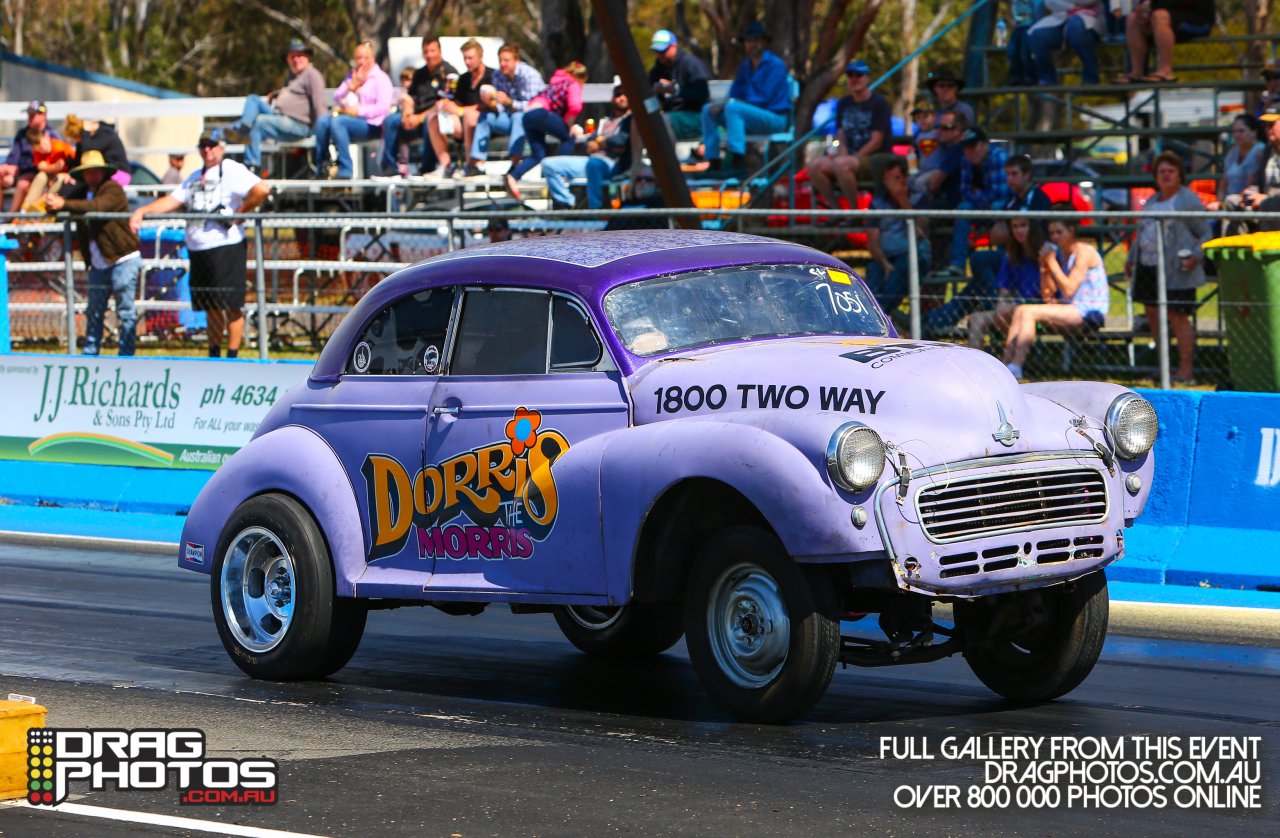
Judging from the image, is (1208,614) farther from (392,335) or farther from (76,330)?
(76,330)

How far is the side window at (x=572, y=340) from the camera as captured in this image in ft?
26.6

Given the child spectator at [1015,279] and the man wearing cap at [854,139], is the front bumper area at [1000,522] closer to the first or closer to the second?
the child spectator at [1015,279]

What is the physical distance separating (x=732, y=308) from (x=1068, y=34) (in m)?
12.6

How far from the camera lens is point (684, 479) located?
739cm

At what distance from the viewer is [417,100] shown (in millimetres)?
23719

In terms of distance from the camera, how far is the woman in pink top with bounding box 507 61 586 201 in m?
22.2

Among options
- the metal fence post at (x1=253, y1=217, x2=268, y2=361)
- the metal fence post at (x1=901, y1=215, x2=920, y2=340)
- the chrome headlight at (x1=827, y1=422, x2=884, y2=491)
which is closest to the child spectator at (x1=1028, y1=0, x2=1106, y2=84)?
the metal fence post at (x1=901, y1=215, x2=920, y2=340)

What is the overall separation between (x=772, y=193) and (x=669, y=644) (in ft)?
40.0

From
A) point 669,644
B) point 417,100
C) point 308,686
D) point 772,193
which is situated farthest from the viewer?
point 417,100

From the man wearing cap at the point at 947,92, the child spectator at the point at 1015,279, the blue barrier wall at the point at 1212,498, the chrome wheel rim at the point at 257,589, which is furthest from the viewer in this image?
the man wearing cap at the point at 947,92

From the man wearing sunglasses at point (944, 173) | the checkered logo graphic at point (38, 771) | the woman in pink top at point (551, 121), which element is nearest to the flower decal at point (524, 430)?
the checkered logo graphic at point (38, 771)

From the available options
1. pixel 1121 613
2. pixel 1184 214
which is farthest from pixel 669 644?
pixel 1184 214

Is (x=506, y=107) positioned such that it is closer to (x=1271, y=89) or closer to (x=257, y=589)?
(x=1271, y=89)

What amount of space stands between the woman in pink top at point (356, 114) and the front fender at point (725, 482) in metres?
17.0
